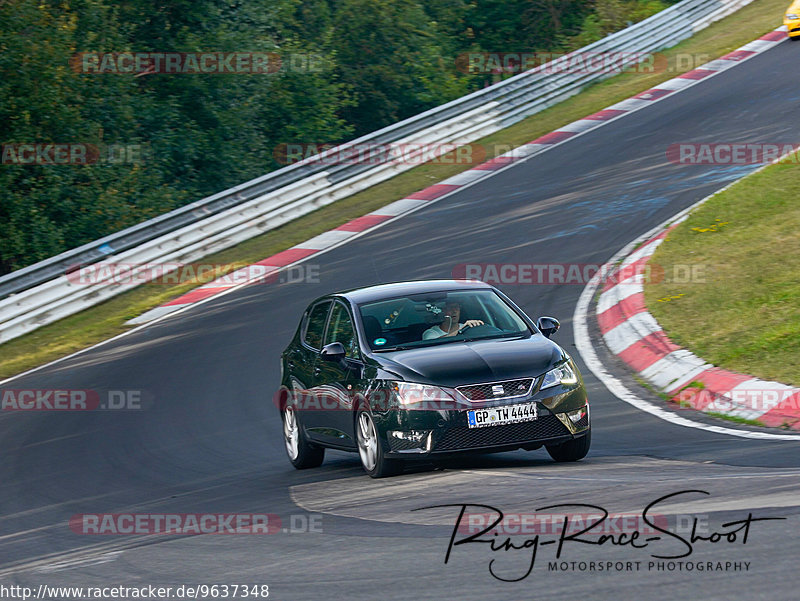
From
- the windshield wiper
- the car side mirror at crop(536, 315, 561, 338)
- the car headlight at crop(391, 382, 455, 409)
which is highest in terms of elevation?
the car side mirror at crop(536, 315, 561, 338)

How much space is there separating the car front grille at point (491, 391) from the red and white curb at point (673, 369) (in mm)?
2263

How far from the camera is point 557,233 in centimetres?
1755

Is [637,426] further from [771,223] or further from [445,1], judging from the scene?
[445,1]

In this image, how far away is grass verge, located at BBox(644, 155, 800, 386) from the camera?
35.3ft

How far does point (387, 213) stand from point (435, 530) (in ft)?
47.7

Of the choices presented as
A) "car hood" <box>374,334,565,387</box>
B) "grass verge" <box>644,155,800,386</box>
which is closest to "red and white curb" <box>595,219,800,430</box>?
"grass verge" <box>644,155,800,386</box>

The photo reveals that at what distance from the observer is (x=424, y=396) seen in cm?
814

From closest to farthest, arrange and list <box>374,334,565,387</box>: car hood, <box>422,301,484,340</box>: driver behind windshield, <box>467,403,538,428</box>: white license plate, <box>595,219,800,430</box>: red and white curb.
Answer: <box>467,403,538,428</box>: white license plate
<box>374,334,565,387</box>: car hood
<box>422,301,484,340</box>: driver behind windshield
<box>595,219,800,430</box>: red and white curb

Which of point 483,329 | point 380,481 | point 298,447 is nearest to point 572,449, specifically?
point 483,329

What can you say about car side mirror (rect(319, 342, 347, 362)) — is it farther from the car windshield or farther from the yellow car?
the yellow car

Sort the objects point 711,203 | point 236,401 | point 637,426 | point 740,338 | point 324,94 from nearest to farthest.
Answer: point 637,426 < point 740,338 < point 236,401 < point 711,203 < point 324,94

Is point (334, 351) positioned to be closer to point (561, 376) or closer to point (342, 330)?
point (342, 330)

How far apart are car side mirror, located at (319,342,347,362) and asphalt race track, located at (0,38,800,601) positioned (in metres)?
0.98

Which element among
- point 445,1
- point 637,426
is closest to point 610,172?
point 637,426
